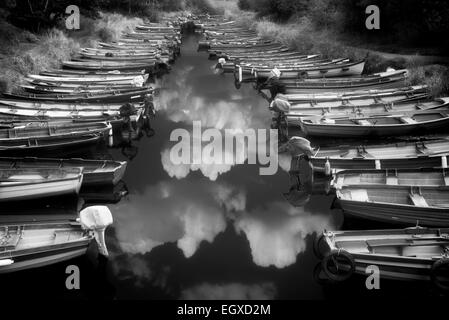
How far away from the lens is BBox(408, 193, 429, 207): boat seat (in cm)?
1116

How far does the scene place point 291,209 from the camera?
1354cm

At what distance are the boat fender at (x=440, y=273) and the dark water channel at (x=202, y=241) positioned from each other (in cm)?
68

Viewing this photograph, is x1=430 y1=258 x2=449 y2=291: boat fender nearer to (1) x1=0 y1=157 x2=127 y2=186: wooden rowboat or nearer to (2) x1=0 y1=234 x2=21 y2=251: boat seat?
(1) x1=0 y1=157 x2=127 y2=186: wooden rowboat

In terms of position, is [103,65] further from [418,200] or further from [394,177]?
[418,200]

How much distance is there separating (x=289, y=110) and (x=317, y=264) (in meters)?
9.18

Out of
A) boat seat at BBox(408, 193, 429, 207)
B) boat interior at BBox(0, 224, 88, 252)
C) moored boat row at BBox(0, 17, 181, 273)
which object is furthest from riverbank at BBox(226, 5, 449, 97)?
boat interior at BBox(0, 224, 88, 252)

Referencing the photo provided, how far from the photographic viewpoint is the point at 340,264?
369 inches

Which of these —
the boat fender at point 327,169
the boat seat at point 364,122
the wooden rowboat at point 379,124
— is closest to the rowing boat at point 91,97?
the wooden rowboat at point 379,124

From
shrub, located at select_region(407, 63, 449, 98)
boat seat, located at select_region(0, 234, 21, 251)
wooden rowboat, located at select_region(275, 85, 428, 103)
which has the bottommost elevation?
boat seat, located at select_region(0, 234, 21, 251)

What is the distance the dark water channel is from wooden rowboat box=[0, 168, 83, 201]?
1.79m

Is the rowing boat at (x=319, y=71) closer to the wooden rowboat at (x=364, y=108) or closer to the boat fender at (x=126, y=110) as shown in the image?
the wooden rowboat at (x=364, y=108)

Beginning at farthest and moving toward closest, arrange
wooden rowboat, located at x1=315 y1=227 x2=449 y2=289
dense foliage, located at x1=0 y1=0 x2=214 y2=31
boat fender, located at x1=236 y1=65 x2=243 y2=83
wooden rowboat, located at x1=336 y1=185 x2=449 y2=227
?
dense foliage, located at x1=0 y1=0 x2=214 y2=31
boat fender, located at x1=236 y1=65 x2=243 y2=83
wooden rowboat, located at x1=336 y1=185 x2=449 y2=227
wooden rowboat, located at x1=315 y1=227 x2=449 y2=289

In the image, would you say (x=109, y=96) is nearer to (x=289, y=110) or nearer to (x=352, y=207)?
(x=289, y=110)

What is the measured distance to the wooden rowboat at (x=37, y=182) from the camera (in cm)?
1183
